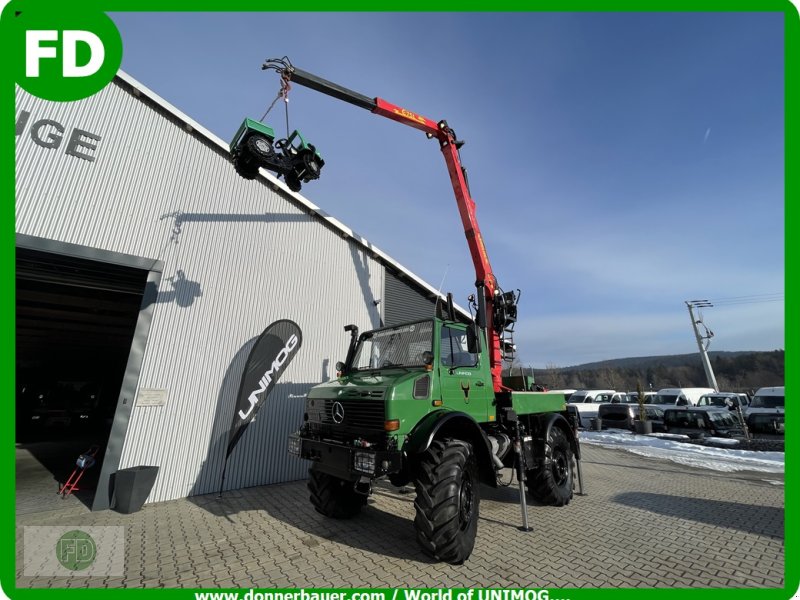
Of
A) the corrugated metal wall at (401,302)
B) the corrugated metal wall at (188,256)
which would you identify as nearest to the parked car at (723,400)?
the corrugated metal wall at (401,302)

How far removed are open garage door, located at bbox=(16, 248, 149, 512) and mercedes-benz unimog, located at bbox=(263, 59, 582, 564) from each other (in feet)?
15.8

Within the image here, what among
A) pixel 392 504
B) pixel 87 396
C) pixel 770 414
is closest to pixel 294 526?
pixel 392 504

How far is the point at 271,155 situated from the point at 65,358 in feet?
66.7

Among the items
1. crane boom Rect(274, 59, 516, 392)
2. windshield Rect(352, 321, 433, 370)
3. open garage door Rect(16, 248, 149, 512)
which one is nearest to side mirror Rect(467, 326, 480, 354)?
windshield Rect(352, 321, 433, 370)

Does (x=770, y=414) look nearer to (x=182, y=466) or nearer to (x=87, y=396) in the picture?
(x=182, y=466)

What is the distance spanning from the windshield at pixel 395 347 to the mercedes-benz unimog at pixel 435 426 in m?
0.02

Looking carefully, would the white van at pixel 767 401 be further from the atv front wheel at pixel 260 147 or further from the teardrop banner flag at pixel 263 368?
the atv front wheel at pixel 260 147

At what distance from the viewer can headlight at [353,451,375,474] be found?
12.9 ft

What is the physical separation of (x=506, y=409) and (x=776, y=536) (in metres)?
3.83

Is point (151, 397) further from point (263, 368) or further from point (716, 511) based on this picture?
point (716, 511)

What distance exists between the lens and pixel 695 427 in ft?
47.6

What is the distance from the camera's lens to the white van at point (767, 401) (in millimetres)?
15177

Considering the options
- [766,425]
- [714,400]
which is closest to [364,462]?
[766,425]

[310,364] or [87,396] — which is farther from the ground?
[310,364]
